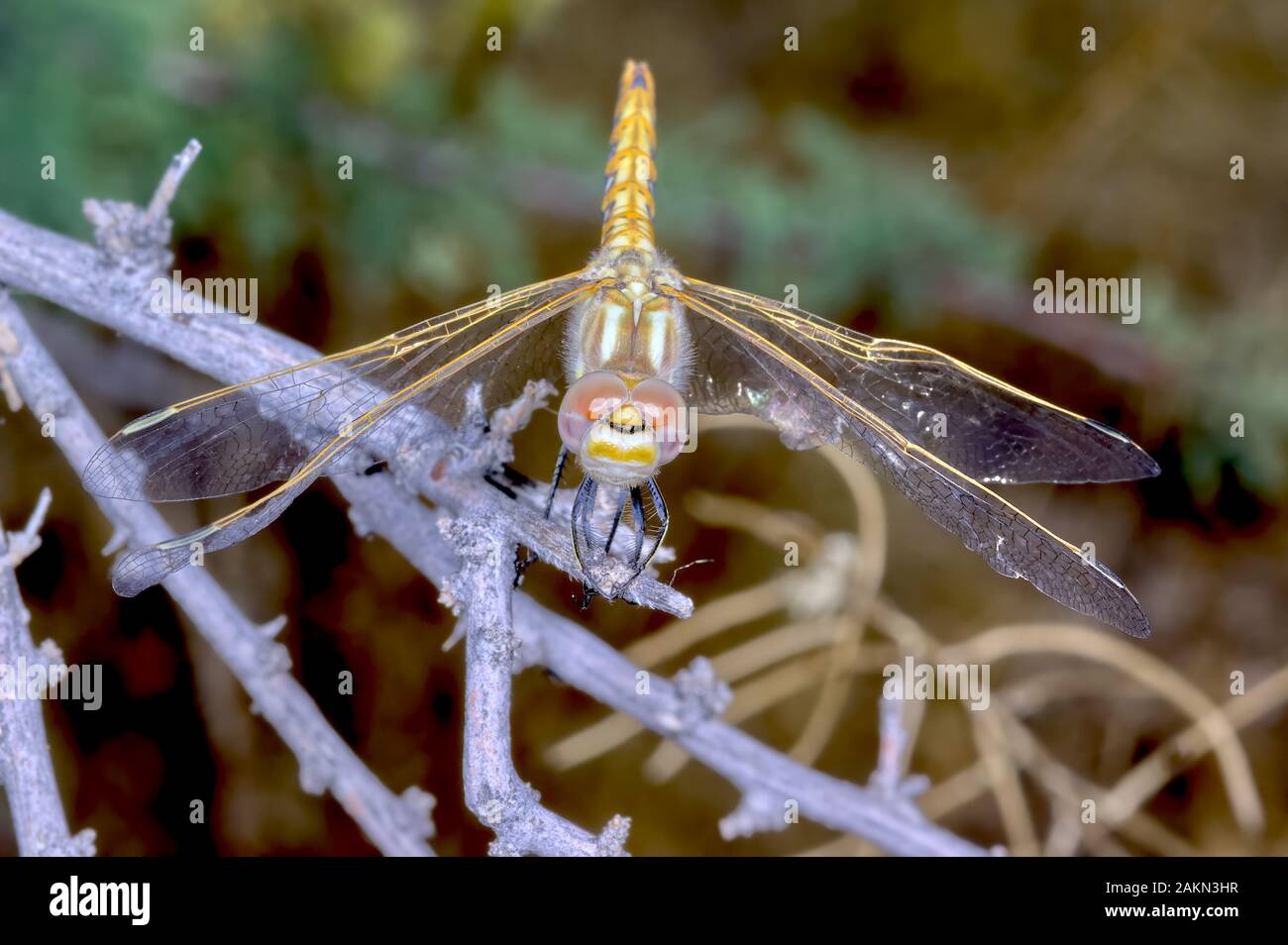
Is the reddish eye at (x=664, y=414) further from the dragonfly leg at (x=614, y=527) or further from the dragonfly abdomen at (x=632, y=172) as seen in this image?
the dragonfly abdomen at (x=632, y=172)

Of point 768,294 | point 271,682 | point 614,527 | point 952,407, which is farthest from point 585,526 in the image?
point 768,294

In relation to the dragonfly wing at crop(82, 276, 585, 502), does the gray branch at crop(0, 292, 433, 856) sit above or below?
below

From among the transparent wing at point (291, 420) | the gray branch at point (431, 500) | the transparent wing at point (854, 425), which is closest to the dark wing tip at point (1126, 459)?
the transparent wing at point (854, 425)

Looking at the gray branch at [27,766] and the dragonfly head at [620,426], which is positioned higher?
the dragonfly head at [620,426]

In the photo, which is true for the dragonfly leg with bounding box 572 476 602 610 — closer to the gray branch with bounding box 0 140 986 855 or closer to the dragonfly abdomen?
the gray branch with bounding box 0 140 986 855

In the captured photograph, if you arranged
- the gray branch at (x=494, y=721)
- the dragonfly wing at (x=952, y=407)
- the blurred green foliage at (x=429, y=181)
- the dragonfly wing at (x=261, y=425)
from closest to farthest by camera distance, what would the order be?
the gray branch at (x=494, y=721)
the dragonfly wing at (x=261, y=425)
the dragonfly wing at (x=952, y=407)
the blurred green foliage at (x=429, y=181)

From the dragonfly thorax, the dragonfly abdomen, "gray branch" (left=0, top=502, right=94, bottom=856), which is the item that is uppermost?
the dragonfly abdomen

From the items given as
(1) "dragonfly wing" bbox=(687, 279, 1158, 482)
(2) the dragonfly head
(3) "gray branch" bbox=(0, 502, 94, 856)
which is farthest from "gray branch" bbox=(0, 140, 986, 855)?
(1) "dragonfly wing" bbox=(687, 279, 1158, 482)
